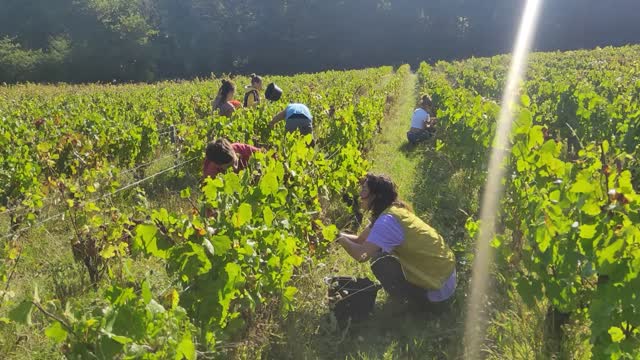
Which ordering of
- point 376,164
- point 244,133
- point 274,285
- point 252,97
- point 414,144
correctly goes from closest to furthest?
point 274,285 → point 244,133 → point 376,164 → point 252,97 → point 414,144

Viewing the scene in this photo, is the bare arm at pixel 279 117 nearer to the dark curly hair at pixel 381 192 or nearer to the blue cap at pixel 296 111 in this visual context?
the blue cap at pixel 296 111

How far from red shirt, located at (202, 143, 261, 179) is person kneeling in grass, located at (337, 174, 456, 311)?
1322mm

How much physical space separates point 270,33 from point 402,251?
5651 centimetres

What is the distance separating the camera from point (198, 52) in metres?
52.8

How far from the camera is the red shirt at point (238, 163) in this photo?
4.45 meters

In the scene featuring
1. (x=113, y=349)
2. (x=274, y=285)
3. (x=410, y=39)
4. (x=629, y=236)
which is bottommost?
(x=410, y=39)

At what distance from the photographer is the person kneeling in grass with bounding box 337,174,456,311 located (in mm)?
3449

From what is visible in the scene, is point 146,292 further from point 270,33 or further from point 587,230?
point 270,33

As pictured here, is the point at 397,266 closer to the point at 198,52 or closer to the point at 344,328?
the point at 344,328

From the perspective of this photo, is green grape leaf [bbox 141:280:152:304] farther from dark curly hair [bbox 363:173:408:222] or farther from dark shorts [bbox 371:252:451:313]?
dark shorts [bbox 371:252:451:313]

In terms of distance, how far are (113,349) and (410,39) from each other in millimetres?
57991

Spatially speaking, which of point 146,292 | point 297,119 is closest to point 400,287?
point 146,292

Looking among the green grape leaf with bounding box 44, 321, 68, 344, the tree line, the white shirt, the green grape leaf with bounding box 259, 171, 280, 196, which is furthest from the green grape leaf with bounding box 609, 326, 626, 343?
the tree line

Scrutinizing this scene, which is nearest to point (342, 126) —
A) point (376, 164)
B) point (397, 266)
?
point (376, 164)
